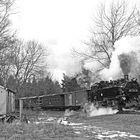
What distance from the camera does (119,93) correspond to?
68.5 ft

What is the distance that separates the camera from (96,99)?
2344 centimetres

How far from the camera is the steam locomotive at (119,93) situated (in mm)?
20938

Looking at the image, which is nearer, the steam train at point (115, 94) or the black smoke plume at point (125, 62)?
the steam train at point (115, 94)

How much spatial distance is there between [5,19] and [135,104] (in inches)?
587

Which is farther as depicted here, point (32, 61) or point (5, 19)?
point (32, 61)

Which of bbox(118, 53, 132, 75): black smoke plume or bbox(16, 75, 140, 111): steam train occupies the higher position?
bbox(118, 53, 132, 75): black smoke plume

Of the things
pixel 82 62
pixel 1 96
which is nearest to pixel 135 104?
pixel 1 96

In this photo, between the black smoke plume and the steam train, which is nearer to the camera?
the steam train

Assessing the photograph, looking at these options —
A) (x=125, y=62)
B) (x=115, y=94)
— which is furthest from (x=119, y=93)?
(x=125, y=62)

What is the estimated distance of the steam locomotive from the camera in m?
20.9

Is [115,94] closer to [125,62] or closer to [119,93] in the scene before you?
[119,93]

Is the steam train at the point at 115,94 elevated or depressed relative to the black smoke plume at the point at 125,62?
depressed

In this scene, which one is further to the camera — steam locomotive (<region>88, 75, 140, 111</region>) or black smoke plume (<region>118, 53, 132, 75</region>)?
black smoke plume (<region>118, 53, 132, 75</region>)

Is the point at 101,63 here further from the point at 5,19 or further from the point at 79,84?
the point at 79,84
